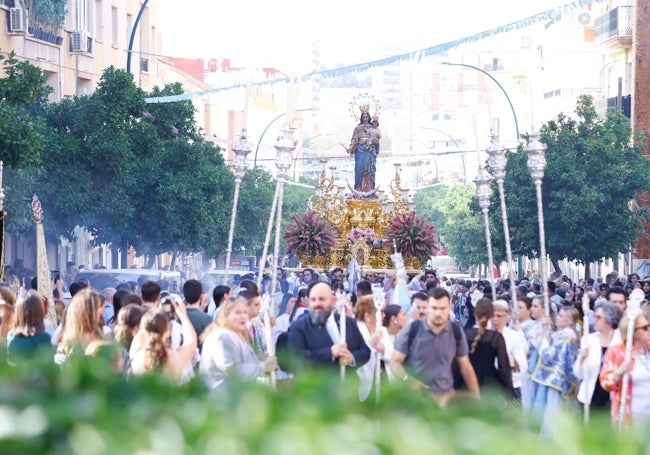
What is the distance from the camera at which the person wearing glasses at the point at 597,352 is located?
37.2 ft

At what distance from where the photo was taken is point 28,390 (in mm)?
4559

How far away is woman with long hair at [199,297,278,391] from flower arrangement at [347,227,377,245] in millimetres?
25682

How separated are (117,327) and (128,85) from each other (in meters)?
20.7

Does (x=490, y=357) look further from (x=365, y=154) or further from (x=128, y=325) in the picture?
(x=365, y=154)

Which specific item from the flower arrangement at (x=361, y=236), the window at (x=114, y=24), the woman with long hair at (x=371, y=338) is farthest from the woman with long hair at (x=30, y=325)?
the window at (x=114, y=24)

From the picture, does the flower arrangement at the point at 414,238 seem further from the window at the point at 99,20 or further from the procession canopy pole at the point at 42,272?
the procession canopy pole at the point at 42,272

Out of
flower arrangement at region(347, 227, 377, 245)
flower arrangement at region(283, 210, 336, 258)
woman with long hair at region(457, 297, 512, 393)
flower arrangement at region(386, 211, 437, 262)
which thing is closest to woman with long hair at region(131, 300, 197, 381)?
woman with long hair at region(457, 297, 512, 393)

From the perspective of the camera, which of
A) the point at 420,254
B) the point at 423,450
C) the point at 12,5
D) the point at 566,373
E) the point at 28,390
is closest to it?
the point at 423,450

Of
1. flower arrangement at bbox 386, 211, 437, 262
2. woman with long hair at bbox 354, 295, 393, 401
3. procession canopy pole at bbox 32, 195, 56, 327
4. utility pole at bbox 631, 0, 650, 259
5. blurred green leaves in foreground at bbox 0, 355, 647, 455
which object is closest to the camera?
blurred green leaves in foreground at bbox 0, 355, 647, 455

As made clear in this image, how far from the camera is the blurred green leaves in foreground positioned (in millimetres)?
3654

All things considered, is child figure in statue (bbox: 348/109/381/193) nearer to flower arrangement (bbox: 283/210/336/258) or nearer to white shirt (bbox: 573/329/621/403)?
flower arrangement (bbox: 283/210/336/258)

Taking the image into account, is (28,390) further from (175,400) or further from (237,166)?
(237,166)

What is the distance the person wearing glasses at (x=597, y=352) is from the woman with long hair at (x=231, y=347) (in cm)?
250

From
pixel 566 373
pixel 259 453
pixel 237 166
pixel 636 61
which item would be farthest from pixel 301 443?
pixel 636 61
